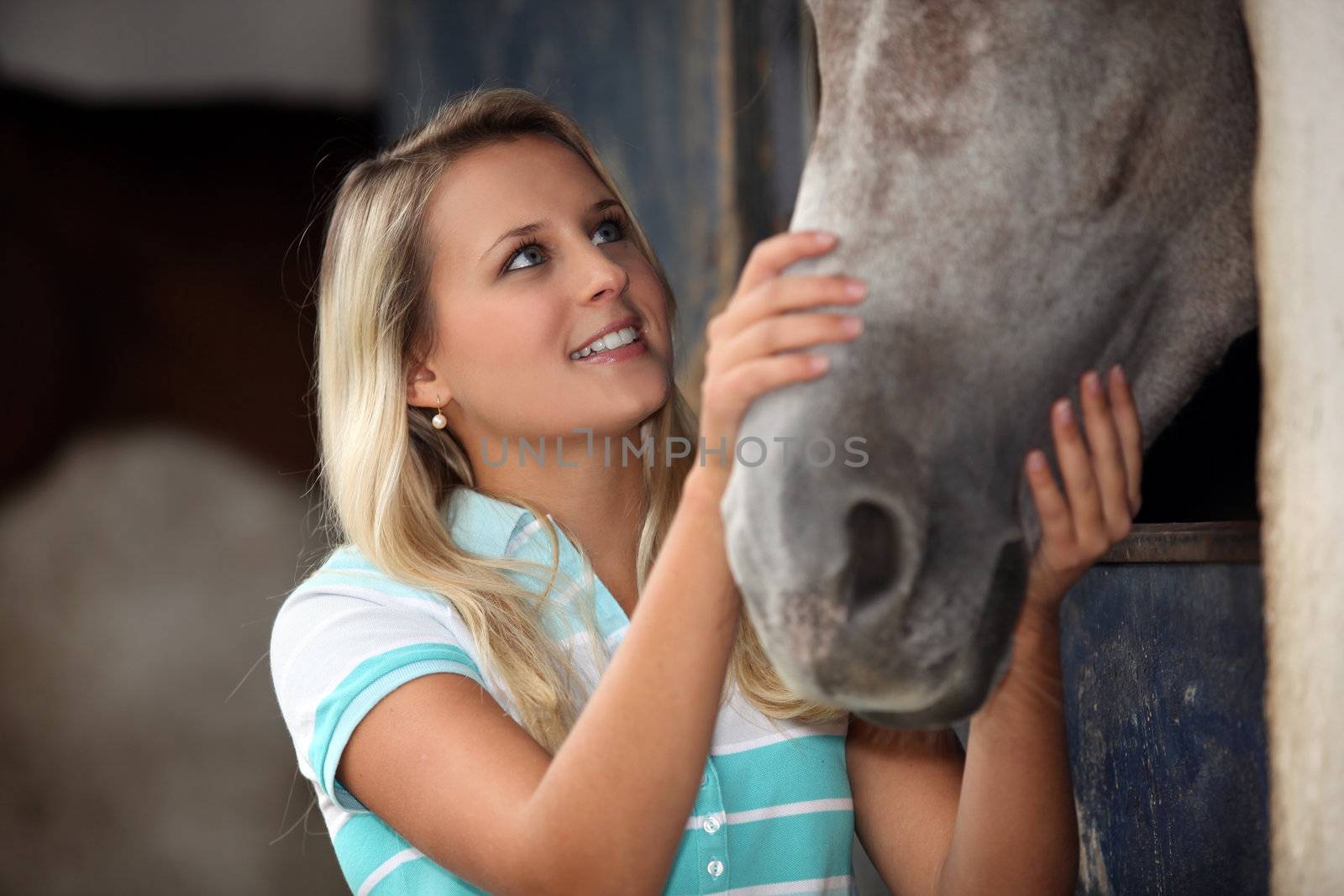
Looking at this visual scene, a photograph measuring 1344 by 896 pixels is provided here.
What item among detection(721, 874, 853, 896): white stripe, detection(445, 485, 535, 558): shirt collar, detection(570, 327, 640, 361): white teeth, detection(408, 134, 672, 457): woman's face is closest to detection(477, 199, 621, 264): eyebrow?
detection(408, 134, 672, 457): woman's face

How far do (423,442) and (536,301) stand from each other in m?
0.27

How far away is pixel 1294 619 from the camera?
64cm

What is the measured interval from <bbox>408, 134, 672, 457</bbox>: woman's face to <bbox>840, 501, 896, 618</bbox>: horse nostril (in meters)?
0.47

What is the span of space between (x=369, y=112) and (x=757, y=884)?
2320 millimetres

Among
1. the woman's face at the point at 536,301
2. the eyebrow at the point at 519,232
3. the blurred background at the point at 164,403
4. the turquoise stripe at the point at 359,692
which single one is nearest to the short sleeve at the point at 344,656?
the turquoise stripe at the point at 359,692

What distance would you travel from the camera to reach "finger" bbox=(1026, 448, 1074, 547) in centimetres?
66

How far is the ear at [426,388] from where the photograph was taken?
1.22 m

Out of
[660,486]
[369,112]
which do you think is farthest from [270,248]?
[660,486]

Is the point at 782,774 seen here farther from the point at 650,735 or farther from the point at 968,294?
the point at 968,294

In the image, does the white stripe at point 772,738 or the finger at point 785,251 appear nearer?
the finger at point 785,251

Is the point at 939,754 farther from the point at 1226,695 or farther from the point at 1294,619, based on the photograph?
the point at 1294,619

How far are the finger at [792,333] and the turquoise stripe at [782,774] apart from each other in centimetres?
52

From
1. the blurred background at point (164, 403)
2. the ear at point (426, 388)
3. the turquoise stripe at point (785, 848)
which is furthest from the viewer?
the blurred background at point (164, 403)

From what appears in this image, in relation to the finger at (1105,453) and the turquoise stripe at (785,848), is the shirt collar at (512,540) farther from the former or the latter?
the finger at (1105,453)
